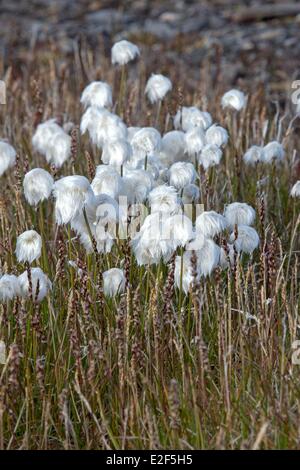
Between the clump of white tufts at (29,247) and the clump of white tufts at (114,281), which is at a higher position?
the clump of white tufts at (29,247)

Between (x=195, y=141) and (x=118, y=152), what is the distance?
18.1 inches

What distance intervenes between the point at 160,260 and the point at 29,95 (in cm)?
347

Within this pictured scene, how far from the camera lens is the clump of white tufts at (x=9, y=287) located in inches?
122

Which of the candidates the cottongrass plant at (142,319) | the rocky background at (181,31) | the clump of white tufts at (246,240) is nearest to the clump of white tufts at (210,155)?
the cottongrass plant at (142,319)

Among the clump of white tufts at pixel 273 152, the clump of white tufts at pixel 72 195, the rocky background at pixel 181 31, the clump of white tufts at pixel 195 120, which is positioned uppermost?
Answer: the rocky background at pixel 181 31

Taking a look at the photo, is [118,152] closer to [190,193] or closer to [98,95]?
[190,193]

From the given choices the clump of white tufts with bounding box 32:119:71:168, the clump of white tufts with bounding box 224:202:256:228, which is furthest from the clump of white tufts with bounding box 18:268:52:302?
the clump of white tufts with bounding box 32:119:71:168

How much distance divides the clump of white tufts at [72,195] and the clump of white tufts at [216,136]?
3.16 feet

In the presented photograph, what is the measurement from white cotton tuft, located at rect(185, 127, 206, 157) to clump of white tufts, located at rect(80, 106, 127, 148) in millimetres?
287

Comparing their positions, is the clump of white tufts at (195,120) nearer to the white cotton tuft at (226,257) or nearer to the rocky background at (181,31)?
the white cotton tuft at (226,257)

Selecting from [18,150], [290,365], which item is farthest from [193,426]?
[18,150]
